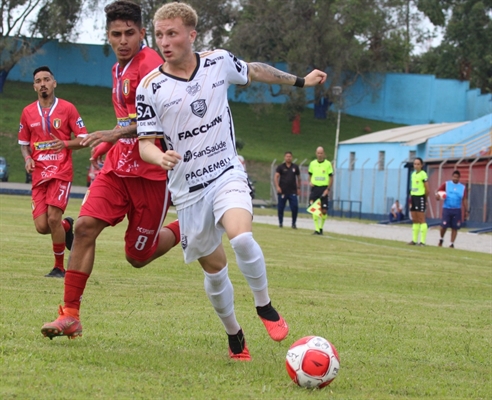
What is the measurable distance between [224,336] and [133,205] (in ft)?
3.91

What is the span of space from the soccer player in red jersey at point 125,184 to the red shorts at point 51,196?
3615 millimetres

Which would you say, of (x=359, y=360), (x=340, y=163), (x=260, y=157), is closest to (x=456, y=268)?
(x=359, y=360)

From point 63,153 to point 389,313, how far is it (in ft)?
14.0

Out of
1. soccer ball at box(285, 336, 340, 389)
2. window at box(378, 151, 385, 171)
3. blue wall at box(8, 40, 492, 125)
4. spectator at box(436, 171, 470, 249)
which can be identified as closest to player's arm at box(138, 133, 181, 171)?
soccer ball at box(285, 336, 340, 389)

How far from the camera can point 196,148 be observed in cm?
585

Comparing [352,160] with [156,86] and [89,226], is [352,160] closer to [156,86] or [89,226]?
[89,226]

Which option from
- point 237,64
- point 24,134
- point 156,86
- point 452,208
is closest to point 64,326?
point 156,86

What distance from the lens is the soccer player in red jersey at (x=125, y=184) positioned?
6.46 meters

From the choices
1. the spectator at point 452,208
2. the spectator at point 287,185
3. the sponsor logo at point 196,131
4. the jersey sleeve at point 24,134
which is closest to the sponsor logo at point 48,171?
the jersey sleeve at point 24,134

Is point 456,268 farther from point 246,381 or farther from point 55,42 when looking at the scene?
point 55,42

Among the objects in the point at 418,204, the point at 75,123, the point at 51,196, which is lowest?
the point at 418,204

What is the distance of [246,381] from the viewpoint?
16.9 feet

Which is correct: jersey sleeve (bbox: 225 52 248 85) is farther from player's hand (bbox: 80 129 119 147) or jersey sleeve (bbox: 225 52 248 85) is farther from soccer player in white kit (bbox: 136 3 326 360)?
player's hand (bbox: 80 129 119 147)

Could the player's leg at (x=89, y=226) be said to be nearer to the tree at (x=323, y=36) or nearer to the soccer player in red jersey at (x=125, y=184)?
the soccer player in red jersey at (x=125, y=184)
